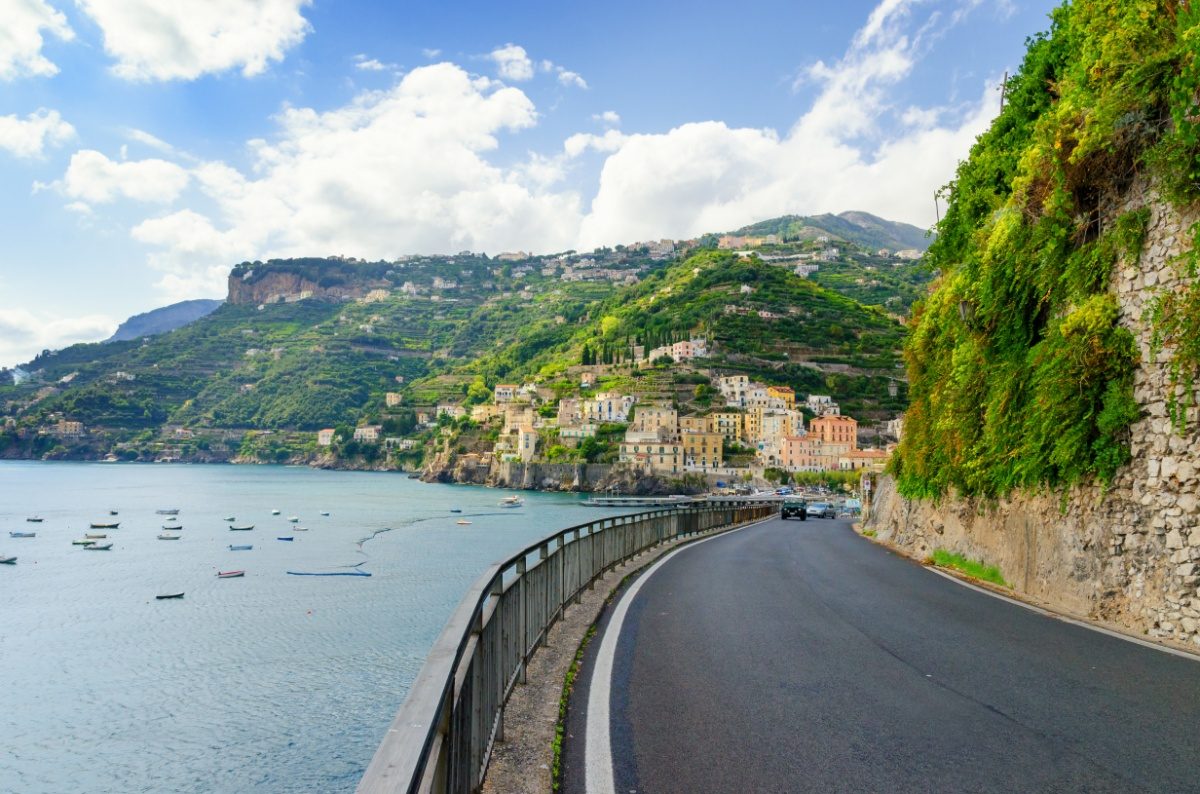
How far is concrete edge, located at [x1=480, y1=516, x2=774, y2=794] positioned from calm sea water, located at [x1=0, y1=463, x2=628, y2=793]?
4787 millimetres

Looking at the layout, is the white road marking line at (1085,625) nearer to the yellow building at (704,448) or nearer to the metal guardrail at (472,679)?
the metal guardrail at (472,679)

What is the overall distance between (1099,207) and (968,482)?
17.5 feet

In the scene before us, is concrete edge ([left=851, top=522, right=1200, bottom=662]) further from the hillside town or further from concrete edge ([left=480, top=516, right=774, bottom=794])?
the hillside town

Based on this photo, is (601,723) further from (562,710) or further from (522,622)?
(522,622)

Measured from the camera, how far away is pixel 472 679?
12.1ft

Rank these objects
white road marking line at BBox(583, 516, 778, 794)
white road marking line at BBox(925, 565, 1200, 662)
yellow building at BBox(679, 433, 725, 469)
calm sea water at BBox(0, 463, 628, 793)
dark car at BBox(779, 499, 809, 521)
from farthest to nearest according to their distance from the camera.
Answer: yellow building at BBox(679, 433, 725, 469), dark car at BBox(779, 499, 809, 521), calm sea water at BBox(0, 463, 628, 793), white road marking line at BBox(925, 565, 1200, 662), white road marking line at BBox(583, 516, 778, 794)

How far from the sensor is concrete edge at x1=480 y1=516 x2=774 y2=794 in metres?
4.16

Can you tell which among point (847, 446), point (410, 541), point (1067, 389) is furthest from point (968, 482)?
point (847, 446)

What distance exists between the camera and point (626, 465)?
415 ft

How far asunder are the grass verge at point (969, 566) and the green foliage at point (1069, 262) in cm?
134

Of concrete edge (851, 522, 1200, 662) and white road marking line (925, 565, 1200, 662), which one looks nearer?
Result: white road marking line (925, 565, 1200, 662)

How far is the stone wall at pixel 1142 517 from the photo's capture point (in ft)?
26.4

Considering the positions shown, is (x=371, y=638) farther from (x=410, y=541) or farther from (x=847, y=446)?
(x=847, y=446)

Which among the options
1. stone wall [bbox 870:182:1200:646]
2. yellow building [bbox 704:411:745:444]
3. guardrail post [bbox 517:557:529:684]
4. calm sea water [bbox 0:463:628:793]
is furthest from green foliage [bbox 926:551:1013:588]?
yellow building [bbox 704:411:745:444]
